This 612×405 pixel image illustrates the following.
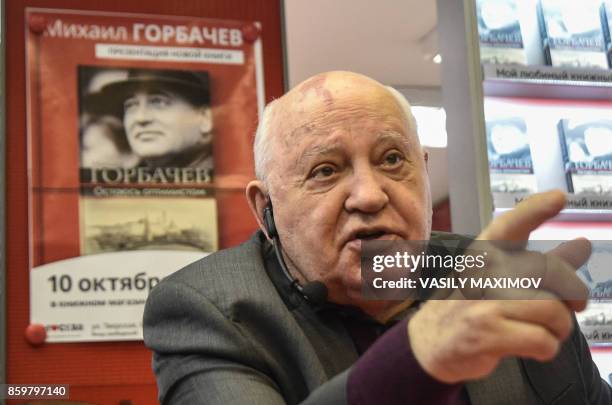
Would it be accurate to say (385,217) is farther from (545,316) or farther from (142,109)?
(142,109)

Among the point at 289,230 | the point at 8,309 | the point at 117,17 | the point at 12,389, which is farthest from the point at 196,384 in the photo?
the point at 117,17

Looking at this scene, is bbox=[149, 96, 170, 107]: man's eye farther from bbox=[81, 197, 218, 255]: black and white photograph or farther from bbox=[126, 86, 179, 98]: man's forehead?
bbox=[81, 197, 218, 255]: black and white photograph

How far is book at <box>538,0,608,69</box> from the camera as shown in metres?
2.68

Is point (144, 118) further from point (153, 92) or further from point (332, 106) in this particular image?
point (332, 106)

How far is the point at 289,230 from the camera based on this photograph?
1392mm

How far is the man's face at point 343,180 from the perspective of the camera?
130 centimetres

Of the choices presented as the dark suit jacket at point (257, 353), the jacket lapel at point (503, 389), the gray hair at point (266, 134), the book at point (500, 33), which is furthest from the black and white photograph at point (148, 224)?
the jacket lapel at point (503, 389)

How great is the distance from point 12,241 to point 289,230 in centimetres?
130

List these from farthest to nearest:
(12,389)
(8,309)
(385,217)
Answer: (8,309) → (12,389) → (385,217)

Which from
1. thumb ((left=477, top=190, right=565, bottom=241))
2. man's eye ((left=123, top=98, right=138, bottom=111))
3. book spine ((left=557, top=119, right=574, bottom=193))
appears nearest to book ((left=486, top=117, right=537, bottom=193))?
book spine ((left=557, top=119, right=574, bottom=193))

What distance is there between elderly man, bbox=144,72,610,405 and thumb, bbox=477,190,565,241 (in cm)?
39

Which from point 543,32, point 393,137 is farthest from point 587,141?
point 393,137

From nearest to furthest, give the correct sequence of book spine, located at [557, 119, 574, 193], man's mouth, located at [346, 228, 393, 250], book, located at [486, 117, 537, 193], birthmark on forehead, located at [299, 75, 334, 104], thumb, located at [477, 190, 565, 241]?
thumb, located at [477, 190, 565, 241] < man's mouth, located at [346, 228, 393, 250] < birthmark on forehead, located at [299, 75, 334, 104] < book, located at [486, 117, 537, 193] < book spine, located at [557, 119, 574, 193]

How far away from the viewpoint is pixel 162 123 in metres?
2.59
